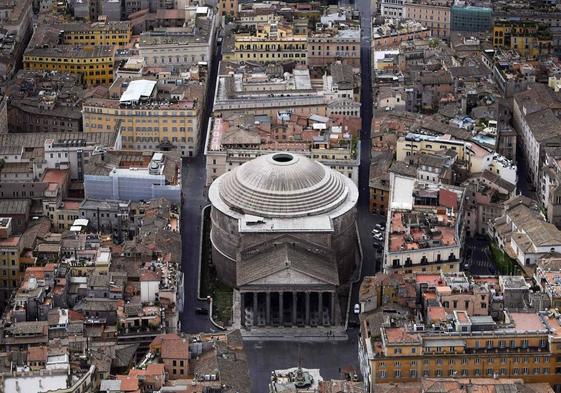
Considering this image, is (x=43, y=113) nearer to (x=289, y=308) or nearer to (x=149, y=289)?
(x=149, y=289)

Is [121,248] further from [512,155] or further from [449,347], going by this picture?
[512,155]

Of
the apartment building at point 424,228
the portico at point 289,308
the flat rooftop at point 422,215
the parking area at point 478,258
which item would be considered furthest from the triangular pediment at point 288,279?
the parking area at point 478,258

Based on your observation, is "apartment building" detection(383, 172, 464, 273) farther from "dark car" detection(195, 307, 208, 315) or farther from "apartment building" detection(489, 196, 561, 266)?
"dark car" detection(195, 307, 208, 315)

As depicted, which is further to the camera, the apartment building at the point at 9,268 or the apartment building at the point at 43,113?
the apartment building at the point at 43,113

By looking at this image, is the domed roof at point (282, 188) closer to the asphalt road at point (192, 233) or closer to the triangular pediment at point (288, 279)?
the asphalt road at point (192, 233)

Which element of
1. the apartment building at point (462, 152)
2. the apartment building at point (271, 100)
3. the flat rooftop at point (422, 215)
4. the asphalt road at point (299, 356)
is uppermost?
the apartment building at point (271, 100)

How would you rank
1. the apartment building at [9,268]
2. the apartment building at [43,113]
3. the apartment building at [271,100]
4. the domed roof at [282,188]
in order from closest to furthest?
the apartment building at [9,268], the domed roof at [282,188], the apartment building at [271,100], the apartment building at [43,113]

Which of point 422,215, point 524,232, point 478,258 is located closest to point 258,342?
point 422,215
